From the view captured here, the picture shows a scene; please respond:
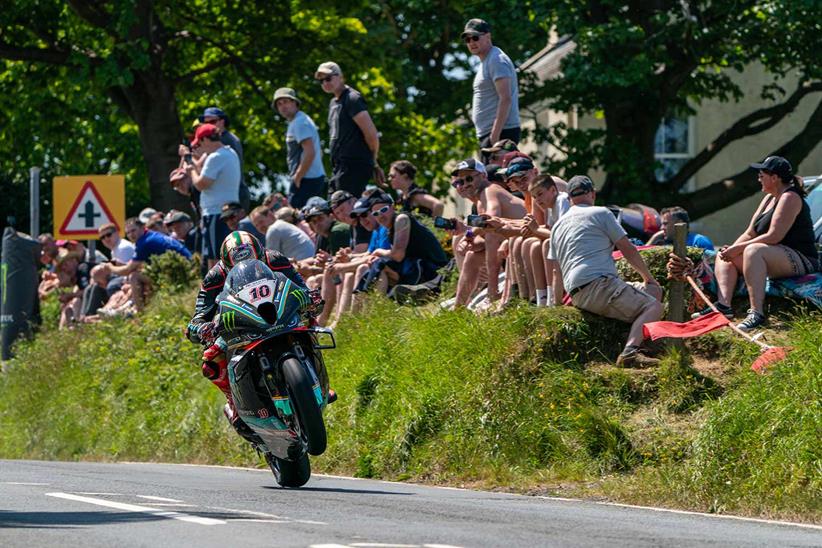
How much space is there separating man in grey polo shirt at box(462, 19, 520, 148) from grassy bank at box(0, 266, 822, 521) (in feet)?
6.96

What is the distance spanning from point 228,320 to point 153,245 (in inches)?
413

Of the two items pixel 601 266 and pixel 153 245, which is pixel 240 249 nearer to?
pixel 601 266

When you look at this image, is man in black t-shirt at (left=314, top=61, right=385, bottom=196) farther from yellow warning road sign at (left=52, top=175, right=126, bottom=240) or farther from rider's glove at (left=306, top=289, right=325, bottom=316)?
rider's glove at (left=306, top=289, right=325, bottom=316)

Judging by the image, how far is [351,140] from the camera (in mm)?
19750

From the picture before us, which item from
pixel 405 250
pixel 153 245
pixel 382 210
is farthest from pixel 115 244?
pixel 382 210

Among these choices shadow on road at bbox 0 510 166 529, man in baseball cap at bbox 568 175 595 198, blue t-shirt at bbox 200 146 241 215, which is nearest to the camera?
shadow on road at bbox 0 510 166 529

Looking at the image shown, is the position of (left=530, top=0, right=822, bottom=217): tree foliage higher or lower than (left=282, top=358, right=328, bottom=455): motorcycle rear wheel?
higher

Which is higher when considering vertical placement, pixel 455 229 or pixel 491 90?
pixel 491 90

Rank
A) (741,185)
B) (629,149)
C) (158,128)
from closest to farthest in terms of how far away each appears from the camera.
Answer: (158,128) < (629,149) < (741,185)

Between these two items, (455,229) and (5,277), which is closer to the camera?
(455,229)

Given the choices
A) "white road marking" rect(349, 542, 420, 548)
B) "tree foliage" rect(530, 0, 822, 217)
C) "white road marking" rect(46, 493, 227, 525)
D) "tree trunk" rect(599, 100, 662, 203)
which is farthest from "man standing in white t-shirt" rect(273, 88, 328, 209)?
"tree trunk" rect(599, 100, 662, 203)

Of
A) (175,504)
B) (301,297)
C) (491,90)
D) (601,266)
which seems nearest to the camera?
(175,504)

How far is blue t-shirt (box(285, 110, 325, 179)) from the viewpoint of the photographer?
2047 centimetres

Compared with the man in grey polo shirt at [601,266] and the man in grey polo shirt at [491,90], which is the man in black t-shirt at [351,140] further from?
the man in grey polo shirt at [601,266]
